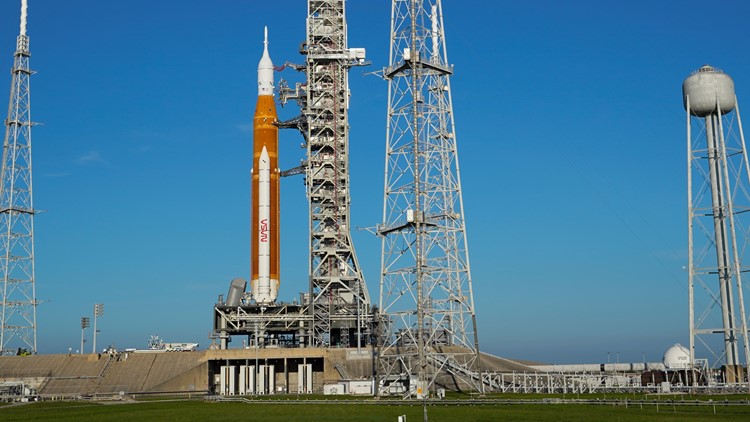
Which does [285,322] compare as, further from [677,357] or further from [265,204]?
[677,357]

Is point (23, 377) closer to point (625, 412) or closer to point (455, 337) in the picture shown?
point (455, 337)

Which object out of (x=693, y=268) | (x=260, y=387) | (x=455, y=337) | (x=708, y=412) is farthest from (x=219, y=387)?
(x=708, y=412)

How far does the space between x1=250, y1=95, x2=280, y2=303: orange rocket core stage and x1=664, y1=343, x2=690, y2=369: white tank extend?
40.3 m

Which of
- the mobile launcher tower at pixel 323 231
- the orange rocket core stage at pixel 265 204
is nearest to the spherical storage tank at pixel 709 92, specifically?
the mobile launcher tower at pixel 323 231

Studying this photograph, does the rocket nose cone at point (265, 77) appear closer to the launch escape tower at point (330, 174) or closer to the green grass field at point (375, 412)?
the launch escape tower at point (330, 174)

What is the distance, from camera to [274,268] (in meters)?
92.4

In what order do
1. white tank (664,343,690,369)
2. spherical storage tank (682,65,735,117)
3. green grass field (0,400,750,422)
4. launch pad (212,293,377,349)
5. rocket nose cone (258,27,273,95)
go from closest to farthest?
green grass field (0,400,750,422) → spherical storage tank (682,65,735,117) → white tank (664,343,690,369) → launch pad (212,293,377,349) → rocket nose cone (258,27,273,95)

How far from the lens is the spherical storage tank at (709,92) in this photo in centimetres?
7231

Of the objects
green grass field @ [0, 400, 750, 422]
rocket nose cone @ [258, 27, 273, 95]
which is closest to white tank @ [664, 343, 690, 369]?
green grass field @ [0, 400, 750, 422]

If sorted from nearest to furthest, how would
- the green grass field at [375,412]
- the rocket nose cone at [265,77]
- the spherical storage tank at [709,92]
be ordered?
the green grass field at [375,412] → the spherical storage tank at [709,92] → the rocket nose cone at [265,77]

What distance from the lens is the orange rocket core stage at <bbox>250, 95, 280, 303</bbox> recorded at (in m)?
92.1

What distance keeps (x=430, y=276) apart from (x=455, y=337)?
Result: 5391 millimetres

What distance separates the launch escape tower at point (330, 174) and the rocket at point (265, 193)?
260cm

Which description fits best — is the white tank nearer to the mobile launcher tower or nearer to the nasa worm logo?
the mobile launcher tower
